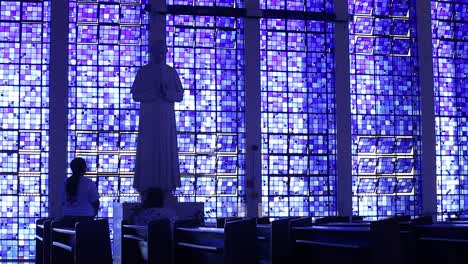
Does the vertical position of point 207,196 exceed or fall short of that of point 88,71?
it falls short

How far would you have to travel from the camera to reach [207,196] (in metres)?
18.2

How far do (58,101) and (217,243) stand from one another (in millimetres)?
12480

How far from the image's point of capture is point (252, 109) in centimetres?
1825

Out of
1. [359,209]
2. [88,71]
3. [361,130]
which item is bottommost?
[359,209]

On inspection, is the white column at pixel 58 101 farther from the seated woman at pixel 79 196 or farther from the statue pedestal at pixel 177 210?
the seated woman at pixel 79 196

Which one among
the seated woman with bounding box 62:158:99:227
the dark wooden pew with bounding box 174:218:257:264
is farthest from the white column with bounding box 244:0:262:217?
the dark wooden pew with bounding box 174:218:257:264

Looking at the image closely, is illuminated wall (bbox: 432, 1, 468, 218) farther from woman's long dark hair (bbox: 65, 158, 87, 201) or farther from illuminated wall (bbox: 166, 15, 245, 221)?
woman's long dark hair (bbox: 65, 158, 87, 201)

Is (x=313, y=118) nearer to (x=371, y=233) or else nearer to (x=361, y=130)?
(x=361, y=130)

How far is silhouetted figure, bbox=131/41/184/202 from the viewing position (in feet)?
46.0

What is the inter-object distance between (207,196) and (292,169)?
6.48ft

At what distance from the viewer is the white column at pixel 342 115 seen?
60.7 ft

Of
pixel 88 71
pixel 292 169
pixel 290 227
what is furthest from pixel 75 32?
pixel 290 227

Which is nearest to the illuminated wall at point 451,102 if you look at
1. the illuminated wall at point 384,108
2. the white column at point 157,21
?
the illuminated wall at point 384,108

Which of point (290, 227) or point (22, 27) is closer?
point (290, 227)
